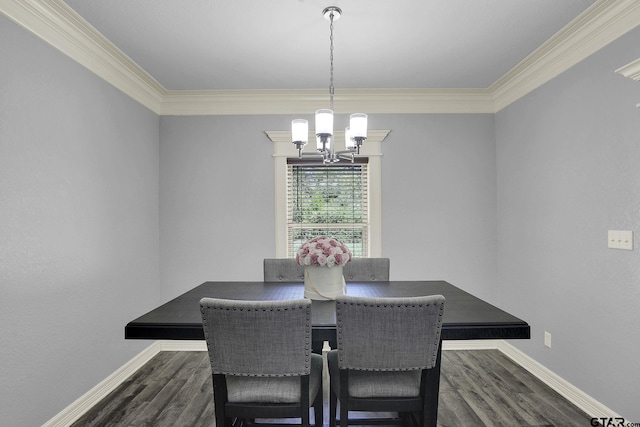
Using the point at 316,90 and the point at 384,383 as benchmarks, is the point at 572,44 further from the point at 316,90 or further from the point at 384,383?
the point at 384,383

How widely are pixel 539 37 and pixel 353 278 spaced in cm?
222

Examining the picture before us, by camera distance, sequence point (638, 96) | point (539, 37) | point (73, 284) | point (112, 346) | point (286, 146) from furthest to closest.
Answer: point (286, 146) < point (112, 346) < point (539, 37) < point (73, 284) < point (638, 96)

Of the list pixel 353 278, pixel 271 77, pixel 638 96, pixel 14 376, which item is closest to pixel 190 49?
pixel 271 77

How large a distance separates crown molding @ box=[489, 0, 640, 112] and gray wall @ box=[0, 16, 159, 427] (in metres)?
3.37

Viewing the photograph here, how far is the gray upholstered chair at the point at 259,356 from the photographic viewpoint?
1511 millimetres

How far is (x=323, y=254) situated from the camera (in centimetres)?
208

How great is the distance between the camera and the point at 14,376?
195cm

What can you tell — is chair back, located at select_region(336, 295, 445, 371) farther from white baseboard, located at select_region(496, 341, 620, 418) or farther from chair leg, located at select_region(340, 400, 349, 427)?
white baseboard, located at select_region(496, 341, 620, 418)

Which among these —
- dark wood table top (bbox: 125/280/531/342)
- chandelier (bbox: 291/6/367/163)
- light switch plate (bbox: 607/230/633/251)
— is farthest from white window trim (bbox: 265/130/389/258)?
light switch plate (bbox: 607/230/633/251)

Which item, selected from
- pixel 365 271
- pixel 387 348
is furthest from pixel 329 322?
pixel 365 271

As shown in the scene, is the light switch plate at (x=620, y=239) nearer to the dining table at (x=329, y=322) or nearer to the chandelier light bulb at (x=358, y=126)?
the dining table at (x=329, y=322)

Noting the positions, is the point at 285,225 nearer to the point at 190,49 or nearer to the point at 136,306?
the point at 136,306

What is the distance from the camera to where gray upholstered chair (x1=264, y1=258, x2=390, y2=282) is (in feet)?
9.29

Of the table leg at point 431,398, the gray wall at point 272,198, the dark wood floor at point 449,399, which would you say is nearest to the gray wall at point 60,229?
the dark wood floor at point 449,399
